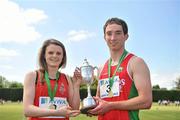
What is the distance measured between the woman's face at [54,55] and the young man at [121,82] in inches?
22.6

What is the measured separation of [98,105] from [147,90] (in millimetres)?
545

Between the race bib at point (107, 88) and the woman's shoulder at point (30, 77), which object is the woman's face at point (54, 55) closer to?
the woman's shoulder at point (30, 77)

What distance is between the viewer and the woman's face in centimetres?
461

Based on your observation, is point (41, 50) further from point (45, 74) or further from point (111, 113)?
point (111, 113)

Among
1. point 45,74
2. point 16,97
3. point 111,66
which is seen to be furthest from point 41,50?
point 16,97

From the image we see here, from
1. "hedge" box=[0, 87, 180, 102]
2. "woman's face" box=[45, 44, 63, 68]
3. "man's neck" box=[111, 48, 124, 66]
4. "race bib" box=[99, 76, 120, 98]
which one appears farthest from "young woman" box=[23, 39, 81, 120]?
"hedge" box=[0, 87, 180, 102]

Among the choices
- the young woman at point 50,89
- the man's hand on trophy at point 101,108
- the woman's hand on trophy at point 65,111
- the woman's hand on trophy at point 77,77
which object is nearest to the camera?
the man's hand on trophy at point 101,108

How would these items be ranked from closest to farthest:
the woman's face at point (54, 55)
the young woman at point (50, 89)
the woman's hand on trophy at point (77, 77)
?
the young woman at point (50, 89) < the woman's face at point (54, 55) < the woman's hand on trophy at point (77, 77)

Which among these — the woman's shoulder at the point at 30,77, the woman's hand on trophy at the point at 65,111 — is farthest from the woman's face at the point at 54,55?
the woman's hand on trophy at the point at 65,111

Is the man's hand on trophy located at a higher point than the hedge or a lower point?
lower

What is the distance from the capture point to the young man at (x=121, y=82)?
4055 mm

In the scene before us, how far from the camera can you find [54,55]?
4.61 m

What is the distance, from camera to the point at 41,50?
475cm

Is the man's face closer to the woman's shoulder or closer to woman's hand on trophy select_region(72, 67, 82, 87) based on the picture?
woman's hand on trophy select_region(72, 67, 82, 87)
